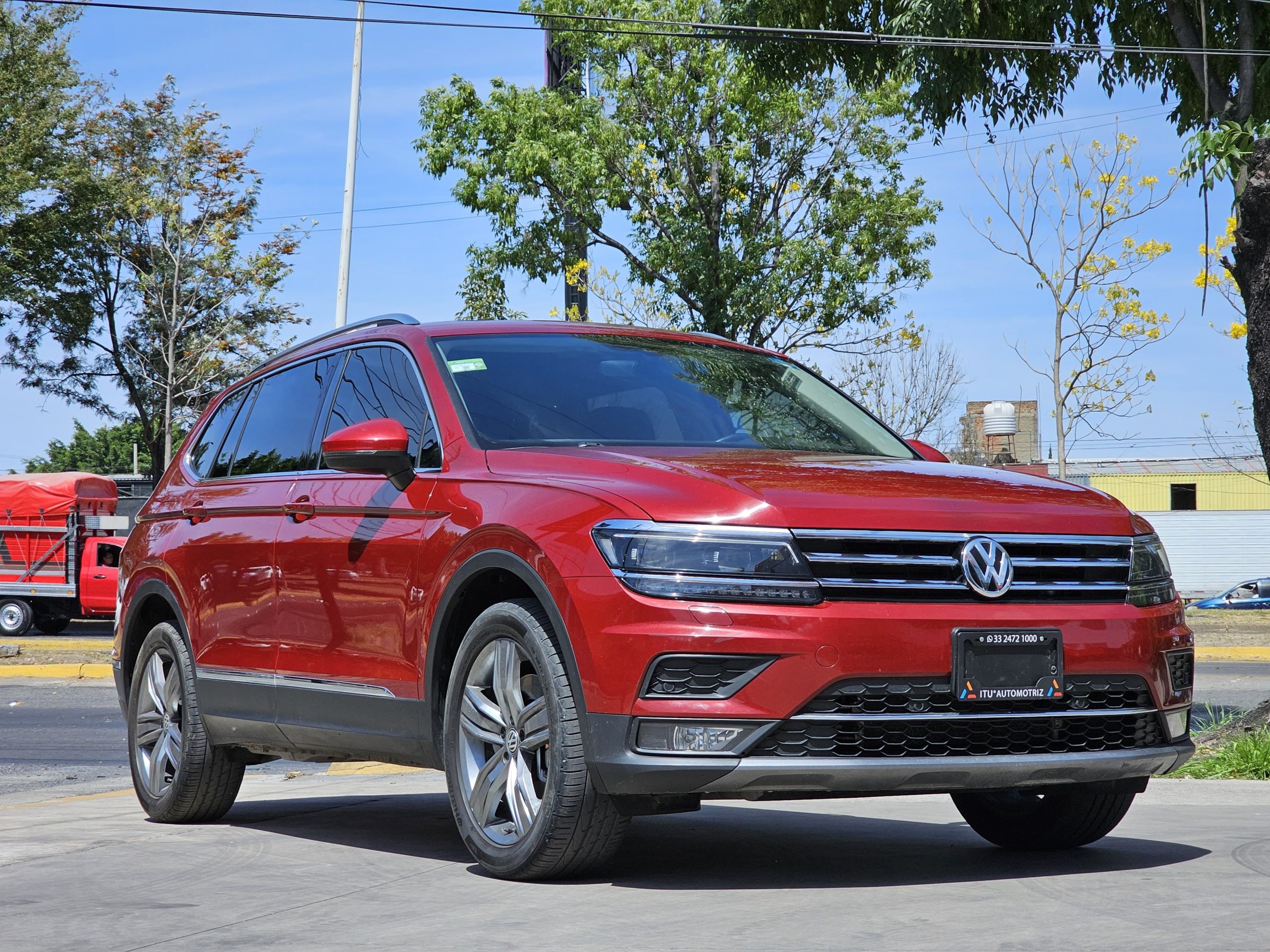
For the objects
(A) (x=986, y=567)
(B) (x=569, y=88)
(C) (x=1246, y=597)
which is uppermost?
(B) (x=569, y=88)

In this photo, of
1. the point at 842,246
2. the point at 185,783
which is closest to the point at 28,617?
the point at 842,246

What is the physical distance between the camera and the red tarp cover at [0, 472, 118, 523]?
2505cm

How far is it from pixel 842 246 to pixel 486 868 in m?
22.5

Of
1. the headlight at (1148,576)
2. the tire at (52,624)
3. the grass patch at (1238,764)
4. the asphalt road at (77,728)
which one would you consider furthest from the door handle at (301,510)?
the tire at (52,624)

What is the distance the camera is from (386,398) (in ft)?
18.6

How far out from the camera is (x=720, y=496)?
13.9ft

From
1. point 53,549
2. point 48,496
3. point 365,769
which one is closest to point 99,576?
point 53,549

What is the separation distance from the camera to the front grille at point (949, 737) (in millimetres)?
4152

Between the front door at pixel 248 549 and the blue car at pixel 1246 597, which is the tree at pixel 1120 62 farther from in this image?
the blue car at pixel 1246 597

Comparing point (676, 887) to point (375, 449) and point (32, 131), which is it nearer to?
point (375, 449)

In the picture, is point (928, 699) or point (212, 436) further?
point (212, 436)

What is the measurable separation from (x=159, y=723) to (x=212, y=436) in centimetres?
132

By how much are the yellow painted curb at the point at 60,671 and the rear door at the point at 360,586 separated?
1256 centimetres

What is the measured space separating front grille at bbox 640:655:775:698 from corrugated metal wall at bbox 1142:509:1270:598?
54980mm
